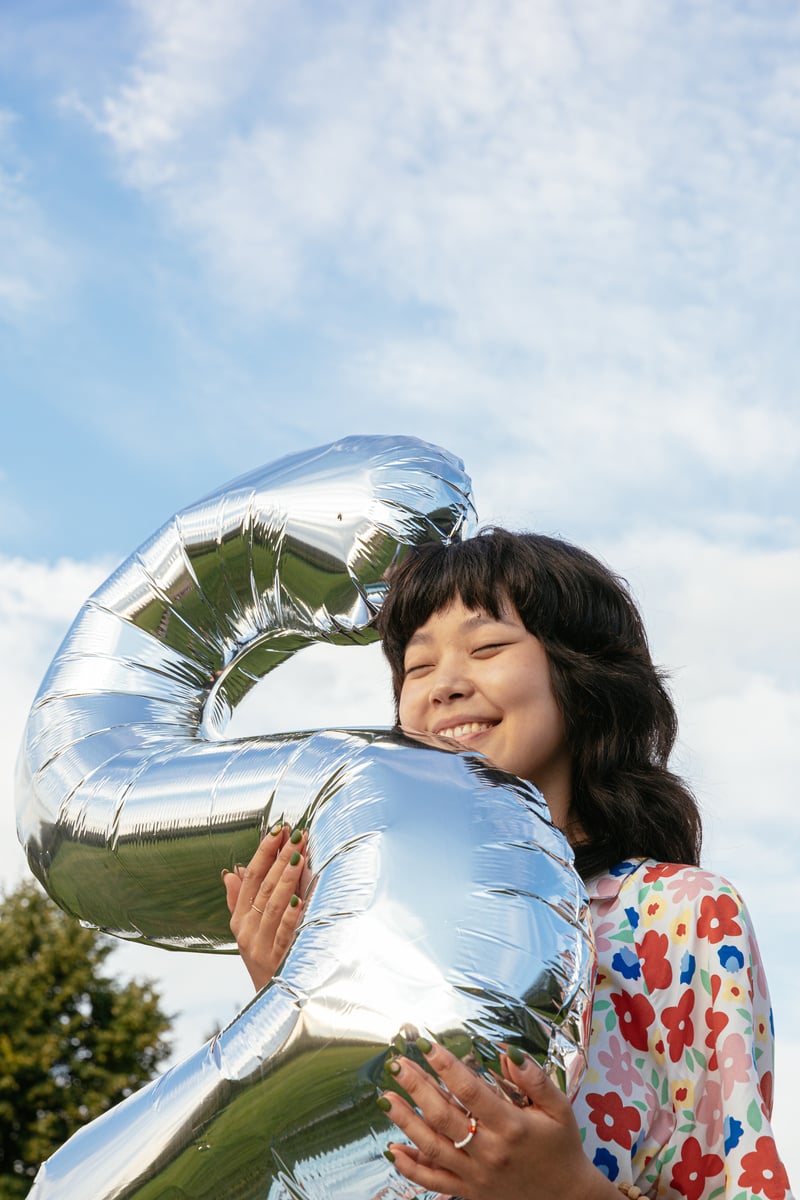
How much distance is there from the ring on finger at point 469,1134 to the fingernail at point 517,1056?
8cm

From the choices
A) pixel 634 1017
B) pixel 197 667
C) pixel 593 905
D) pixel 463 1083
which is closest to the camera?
pixel 463 1083

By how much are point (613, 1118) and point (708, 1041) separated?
179mm

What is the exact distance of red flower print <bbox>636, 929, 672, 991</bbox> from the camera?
206 centimetres

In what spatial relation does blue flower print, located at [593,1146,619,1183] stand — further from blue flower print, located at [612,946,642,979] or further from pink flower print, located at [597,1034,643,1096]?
blue flower print, located at [612,946,642,979]

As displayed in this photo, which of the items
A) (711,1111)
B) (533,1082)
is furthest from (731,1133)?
(533,1082)

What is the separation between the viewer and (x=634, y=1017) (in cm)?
206

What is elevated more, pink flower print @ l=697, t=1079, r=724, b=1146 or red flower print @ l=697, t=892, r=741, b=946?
red flower print @ l=697, t=892, r=741, b=946

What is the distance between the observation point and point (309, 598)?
253cm

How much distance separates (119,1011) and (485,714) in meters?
14.6

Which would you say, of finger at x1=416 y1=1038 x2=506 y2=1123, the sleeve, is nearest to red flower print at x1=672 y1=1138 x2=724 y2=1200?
the sleeve

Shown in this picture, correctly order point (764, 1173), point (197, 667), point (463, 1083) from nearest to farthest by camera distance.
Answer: point (463, 1083), point (764, 1173), point (197, 667)

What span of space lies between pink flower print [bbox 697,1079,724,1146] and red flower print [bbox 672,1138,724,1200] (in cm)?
2

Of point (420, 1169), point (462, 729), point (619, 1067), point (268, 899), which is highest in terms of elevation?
point (462, 729)

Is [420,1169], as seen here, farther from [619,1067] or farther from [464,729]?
[464,729]
